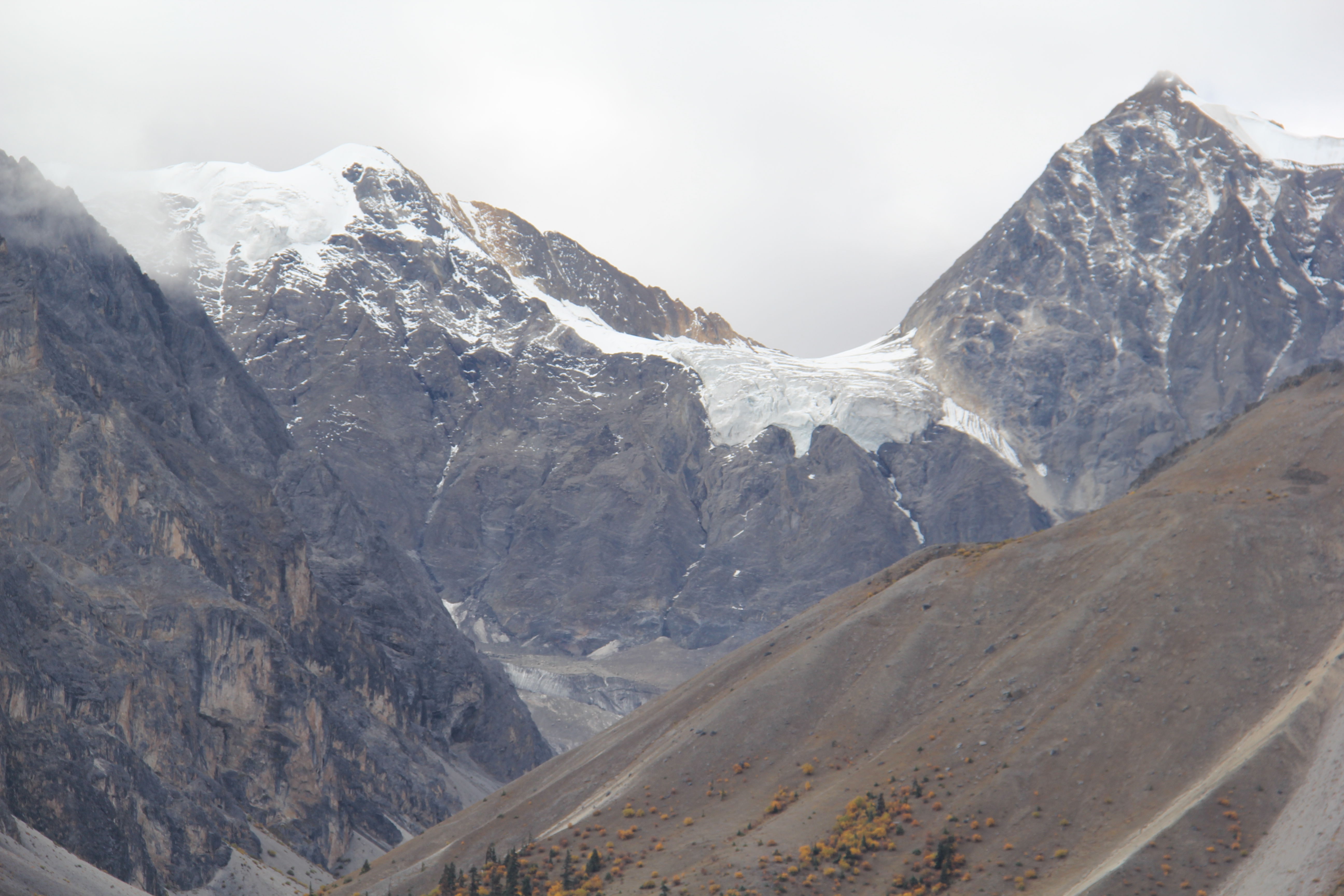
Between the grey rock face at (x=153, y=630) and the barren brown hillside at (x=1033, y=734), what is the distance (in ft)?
73.9

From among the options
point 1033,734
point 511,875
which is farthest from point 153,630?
point 1033,734

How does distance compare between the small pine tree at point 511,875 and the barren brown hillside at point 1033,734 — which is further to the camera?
the small pine tree at point 511,875

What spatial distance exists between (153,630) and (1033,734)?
300 feet

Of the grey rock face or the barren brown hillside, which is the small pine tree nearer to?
the barren brown hillside

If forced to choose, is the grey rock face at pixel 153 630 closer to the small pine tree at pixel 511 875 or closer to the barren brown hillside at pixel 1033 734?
the barren brown hillside at pixel 1033 734

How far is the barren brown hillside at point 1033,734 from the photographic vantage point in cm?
6644

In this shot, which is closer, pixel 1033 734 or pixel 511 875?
pixel 511 875

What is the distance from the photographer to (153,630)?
438 feet

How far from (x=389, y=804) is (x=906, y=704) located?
285ft

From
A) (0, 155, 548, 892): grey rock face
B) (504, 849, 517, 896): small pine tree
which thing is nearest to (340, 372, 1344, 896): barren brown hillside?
(504, 849, 517, 896): small pine tree

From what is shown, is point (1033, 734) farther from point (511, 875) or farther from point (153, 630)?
point (153, 630)

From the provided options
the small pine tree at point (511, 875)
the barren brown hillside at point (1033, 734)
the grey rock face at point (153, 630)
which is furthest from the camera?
the grey rock face at point (153, 630)

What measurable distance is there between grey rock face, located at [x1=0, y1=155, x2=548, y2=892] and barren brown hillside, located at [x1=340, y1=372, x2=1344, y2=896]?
73.9ft

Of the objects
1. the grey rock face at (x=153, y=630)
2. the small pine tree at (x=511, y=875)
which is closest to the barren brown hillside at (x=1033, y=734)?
the small pine tree at (x=511, y=875)
